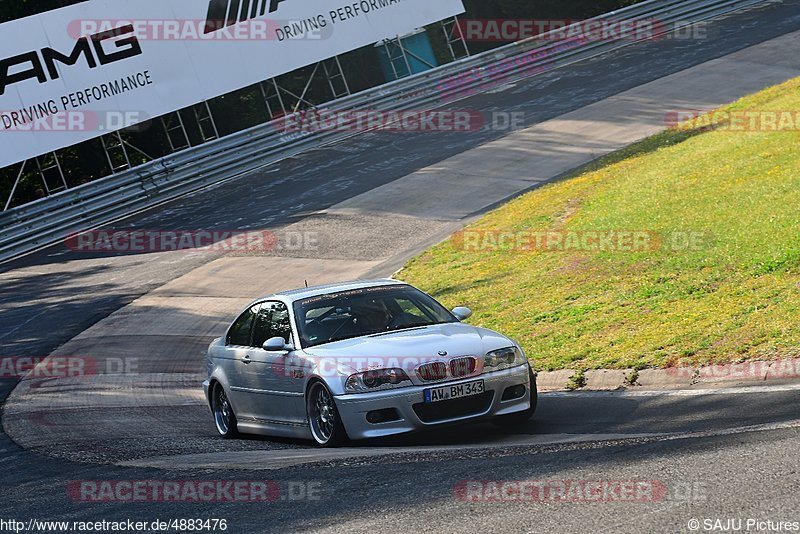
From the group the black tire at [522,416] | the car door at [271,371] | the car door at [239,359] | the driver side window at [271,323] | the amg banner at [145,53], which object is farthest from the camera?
the amg banner at [145,53]

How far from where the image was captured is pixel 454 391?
9.25 metres

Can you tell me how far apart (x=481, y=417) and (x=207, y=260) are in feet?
53.5

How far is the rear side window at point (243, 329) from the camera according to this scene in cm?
1145

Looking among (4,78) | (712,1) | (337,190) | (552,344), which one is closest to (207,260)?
(337,190)

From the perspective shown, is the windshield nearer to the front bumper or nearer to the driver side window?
the driver side window

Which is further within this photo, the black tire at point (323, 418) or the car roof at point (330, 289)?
the car roof at point (330, 289)

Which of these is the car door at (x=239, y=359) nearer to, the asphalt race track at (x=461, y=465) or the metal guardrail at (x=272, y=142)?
the asphalt race track at (x=461, y=465)

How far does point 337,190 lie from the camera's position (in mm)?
28688

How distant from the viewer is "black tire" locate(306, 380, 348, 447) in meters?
9.41

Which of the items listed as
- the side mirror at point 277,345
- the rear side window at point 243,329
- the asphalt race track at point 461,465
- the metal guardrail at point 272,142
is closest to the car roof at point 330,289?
the rear side window at point 243,329

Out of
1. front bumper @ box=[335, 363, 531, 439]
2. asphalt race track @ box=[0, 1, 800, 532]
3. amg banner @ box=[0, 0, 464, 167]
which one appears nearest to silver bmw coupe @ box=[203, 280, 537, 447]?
front bumper @ box=[335, 363, 531, 439]

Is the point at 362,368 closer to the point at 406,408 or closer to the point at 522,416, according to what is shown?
the point at 406,408

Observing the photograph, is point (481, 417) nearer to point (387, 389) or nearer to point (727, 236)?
point (387, 389)

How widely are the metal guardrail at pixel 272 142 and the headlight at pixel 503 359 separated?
2084cm
